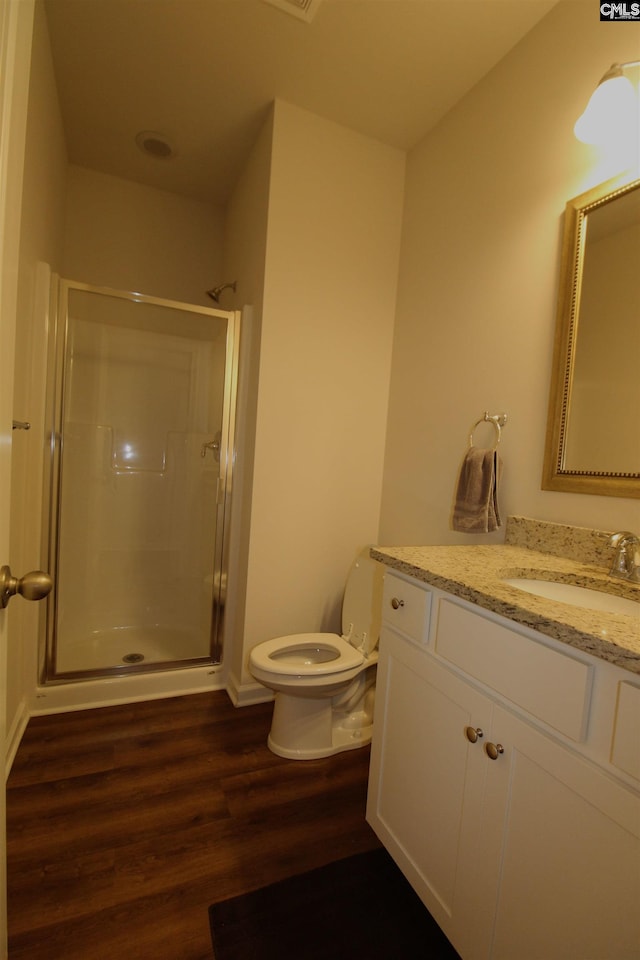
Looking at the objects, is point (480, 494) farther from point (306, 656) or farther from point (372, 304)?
point (372, 304)

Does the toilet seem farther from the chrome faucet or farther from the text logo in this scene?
the text logo

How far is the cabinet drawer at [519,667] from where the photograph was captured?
695 millimetres

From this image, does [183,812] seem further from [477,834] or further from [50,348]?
[50,348]

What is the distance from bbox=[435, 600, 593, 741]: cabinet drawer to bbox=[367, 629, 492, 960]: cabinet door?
0.07 meters

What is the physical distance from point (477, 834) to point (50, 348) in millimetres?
2209

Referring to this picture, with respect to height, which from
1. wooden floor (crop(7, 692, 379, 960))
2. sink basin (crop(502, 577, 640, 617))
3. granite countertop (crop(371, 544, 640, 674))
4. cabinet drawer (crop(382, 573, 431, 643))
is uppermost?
granite countertop (crop(371, 544, 640, 674))

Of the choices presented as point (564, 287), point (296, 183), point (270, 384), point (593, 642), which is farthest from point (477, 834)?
point (296, 183)

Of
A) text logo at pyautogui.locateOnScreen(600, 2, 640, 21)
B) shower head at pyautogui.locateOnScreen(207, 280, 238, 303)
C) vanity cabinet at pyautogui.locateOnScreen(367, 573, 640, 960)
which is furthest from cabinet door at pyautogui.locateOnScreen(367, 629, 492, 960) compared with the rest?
shower head at pyautogui.locateOnScreen(207, 280, 238, 303)

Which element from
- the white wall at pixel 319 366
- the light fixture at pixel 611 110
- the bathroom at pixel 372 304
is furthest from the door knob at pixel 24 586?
the light fixture at pixel 611 110

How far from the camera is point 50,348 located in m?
1.82

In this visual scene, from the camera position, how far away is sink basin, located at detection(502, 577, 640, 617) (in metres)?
1.00

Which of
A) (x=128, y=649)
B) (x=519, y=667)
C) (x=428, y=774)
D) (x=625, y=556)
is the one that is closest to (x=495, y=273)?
(x=625, y=556)

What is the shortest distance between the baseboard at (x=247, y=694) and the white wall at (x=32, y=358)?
0.88 m

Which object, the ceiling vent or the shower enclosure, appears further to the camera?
the shower enclosure
